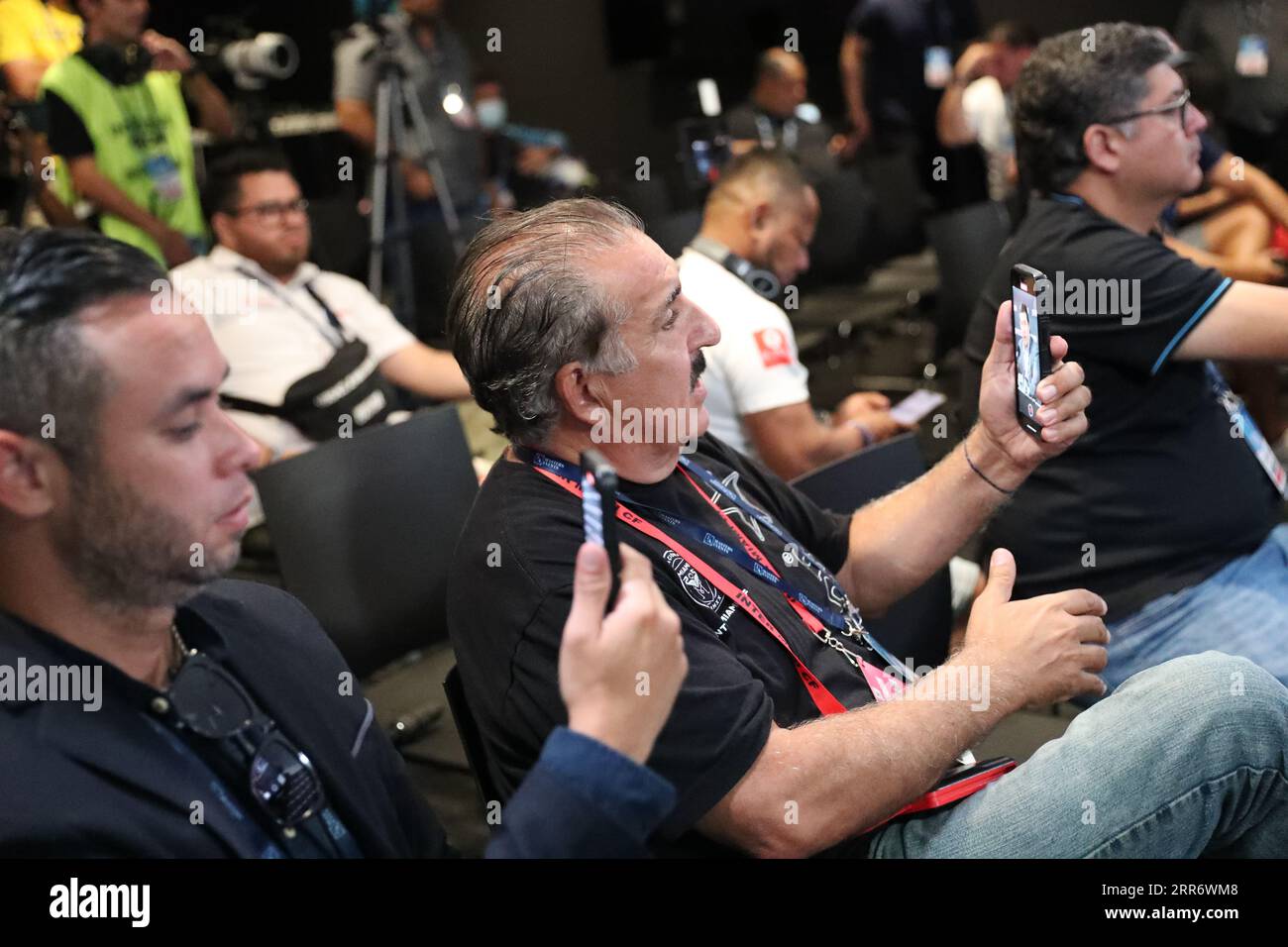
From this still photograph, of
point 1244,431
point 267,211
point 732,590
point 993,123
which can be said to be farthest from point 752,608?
point 993,123

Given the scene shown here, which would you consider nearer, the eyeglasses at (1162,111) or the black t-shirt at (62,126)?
the eyeglasses at (1162,111)

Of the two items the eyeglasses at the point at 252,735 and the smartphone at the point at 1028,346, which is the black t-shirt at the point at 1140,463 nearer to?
the smartphone at the point at 1028,346

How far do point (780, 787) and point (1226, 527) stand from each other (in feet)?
3.82

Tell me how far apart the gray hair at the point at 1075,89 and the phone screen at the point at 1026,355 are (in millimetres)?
702

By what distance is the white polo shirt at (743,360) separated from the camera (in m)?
2.72

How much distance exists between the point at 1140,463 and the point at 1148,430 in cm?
6

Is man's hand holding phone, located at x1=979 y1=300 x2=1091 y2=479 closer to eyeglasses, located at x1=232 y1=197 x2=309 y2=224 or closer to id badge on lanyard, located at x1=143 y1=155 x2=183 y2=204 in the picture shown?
eyeglasses, located at x1=232 y1=197 x2=309 y2=224

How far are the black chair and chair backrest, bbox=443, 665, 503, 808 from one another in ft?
2.13

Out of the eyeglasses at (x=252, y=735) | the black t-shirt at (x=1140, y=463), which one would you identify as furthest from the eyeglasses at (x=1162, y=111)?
the eyeglasses at (x=252, y=735)

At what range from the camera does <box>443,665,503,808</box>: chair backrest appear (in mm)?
1506

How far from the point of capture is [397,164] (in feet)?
16.8

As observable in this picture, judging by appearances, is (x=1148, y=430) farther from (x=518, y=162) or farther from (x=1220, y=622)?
(x=518, y=162)

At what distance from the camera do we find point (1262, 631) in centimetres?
204
